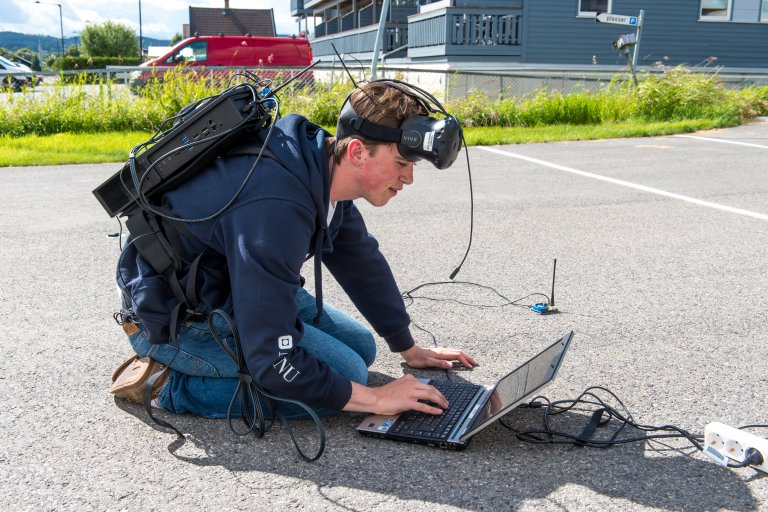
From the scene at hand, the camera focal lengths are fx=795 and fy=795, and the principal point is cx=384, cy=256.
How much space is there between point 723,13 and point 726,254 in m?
20.0

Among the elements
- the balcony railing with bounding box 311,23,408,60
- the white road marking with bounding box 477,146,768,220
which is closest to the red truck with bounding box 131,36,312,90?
the balcony railing with bounding box 311,23,408,60

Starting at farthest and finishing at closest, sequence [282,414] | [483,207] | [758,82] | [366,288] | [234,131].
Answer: [758,82], [483,207], [366,288], [282,414], [234,131]

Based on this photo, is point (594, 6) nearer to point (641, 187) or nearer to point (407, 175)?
point (641, 187)

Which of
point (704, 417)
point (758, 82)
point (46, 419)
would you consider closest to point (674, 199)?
point (704, 417)

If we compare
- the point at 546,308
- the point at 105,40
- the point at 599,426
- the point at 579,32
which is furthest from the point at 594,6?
the point at 105,40

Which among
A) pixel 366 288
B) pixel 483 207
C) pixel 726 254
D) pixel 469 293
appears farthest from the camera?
pixel 483 207

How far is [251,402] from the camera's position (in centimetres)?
307

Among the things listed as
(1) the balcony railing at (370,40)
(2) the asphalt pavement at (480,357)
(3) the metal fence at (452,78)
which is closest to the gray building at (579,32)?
(3) the metal fence at (452,78)

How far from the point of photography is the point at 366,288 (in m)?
3.60

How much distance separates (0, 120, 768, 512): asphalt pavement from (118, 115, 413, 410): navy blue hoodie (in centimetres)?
38

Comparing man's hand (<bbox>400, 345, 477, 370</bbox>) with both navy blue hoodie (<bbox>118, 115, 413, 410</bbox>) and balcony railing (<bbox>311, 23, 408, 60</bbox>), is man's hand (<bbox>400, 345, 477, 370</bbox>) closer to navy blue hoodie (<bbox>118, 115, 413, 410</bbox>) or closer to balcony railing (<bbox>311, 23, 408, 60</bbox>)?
navy blue hoodie (<bbox>118, 115, 413, 410</bbox>)

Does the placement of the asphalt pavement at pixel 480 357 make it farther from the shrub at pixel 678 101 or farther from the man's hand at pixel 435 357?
the shrub at pixel 678 101

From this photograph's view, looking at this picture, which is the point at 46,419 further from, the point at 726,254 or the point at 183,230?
the point at 726,254

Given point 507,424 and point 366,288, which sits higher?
point 366,288
